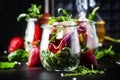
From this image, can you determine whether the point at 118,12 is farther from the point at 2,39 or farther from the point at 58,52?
the point at 58,52

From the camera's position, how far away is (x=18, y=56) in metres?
1.67

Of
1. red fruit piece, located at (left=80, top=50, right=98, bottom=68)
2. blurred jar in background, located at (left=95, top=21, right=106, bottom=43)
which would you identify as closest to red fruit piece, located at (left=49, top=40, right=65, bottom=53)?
red fruit piece, located at (left=80, top=50, right=98, bottom=68)

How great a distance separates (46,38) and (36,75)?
5.7 inches

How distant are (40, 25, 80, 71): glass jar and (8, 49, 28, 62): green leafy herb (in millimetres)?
217

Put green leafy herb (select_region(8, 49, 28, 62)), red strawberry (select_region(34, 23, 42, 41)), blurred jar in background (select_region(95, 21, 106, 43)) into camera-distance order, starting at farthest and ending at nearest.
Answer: blurred jar in background (select_region(95, 21, 106, 43)) → red strawberry (select_region(34, 23, 42, 41)) → green leafy herb (select_region(8, 49, 28, 62))

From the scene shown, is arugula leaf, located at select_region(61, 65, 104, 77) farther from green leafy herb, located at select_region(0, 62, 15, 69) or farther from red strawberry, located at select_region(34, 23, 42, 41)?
red strawberry, located at select_region(34, 23, 42, 41)

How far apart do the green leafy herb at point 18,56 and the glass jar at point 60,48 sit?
0.22 m

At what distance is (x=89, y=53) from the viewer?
1493 millimetres

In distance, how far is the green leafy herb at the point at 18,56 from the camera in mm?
1648

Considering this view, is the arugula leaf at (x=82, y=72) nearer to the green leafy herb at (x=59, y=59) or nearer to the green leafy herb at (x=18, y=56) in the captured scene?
the green leafy herb at (x=59, y=59)

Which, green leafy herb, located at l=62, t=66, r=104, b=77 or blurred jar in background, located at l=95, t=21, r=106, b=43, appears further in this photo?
blurred jar in background, located at l=95, t=21, r=106, b=43

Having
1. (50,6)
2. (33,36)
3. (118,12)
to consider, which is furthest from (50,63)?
(118,12)

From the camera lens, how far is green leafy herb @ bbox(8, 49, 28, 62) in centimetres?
165

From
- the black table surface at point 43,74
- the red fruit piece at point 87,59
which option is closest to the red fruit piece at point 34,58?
the black table surface at point 43,74
